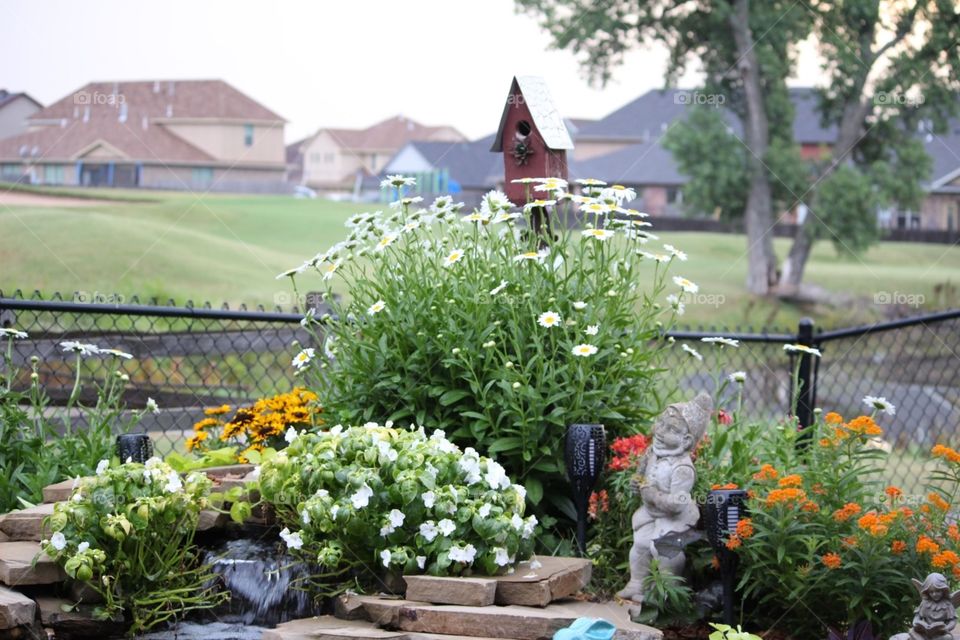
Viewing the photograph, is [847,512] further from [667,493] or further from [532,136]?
[532,136]

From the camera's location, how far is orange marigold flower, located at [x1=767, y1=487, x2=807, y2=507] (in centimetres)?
341

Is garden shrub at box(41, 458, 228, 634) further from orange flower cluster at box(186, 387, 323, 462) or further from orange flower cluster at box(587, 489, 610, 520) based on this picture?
orange flower cluster at box(587, 489, 610, 520)

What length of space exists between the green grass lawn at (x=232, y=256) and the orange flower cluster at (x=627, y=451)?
43.7ft

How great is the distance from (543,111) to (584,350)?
153cm

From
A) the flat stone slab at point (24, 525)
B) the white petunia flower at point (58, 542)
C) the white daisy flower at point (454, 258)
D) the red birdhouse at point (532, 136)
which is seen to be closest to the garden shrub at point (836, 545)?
the white daisy flower at point (454, 258)

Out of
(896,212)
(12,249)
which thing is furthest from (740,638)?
(896,212)

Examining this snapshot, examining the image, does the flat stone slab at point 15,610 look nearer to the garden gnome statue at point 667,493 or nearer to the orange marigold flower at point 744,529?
the garden gnome statue at point 667,493

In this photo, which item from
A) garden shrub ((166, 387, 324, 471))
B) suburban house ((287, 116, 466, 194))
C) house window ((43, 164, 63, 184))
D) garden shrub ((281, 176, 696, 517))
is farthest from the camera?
suburban house ((287, 116, 466, 194))

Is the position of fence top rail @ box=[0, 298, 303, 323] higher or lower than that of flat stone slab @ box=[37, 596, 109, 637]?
higher

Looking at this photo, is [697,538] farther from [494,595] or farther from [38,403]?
[38,403]

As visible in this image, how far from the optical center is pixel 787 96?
68.2ft

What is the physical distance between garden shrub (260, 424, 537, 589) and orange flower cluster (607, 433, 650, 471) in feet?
1.67

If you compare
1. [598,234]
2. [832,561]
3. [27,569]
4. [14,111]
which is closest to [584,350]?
[598,234]

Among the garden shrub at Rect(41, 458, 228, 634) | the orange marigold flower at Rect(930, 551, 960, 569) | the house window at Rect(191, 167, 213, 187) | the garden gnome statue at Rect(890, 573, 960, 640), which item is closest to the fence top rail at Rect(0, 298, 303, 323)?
the garden shrub at Rect(41, 458, 228, 634)
